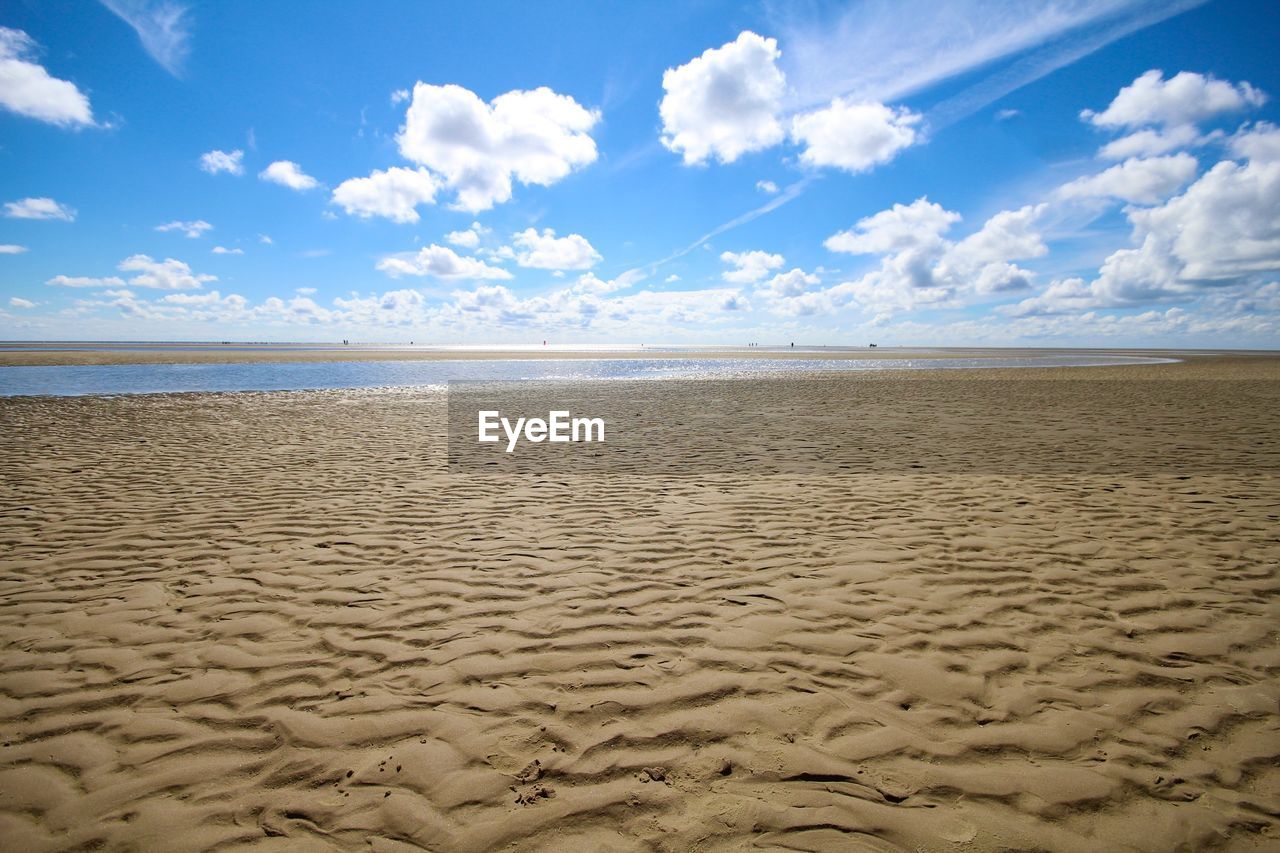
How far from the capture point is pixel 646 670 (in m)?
4.23

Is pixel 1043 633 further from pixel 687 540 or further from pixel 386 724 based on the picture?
pixel 386 724

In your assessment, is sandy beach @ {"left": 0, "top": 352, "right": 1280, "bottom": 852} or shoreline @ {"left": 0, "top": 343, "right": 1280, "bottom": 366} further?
shoreline @ {"left": 0, "top": 343, "right": 1280, "bottom": 366}

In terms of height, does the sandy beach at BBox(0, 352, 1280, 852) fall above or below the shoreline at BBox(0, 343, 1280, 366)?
below

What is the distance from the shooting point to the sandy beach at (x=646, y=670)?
2.96 metres

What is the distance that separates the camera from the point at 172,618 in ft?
16.6

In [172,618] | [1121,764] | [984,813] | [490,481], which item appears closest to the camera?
[984,813]

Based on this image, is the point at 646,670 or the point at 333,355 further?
the point at 333,355

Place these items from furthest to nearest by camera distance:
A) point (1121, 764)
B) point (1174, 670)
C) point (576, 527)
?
point (576, 527) → point (1174, 670) → point (1121, 764)

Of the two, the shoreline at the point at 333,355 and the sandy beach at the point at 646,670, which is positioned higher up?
the shoreline at the point at 333,355

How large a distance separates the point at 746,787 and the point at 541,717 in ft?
4.74

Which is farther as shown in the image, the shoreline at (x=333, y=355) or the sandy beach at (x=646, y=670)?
the shoreline at (x=333, y=355)

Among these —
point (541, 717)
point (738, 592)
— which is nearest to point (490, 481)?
point (738, 592)

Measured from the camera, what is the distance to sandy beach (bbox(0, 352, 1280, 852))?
296 centimetres

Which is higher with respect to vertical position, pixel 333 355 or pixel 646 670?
pixel 333 355
